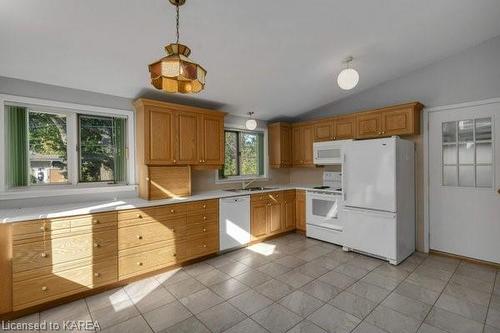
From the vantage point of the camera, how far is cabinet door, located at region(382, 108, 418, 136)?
11.3 feet

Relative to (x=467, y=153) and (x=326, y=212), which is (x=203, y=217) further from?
(x=467, y=153)

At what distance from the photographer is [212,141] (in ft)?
12.2

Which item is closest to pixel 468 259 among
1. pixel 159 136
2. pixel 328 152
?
pixel 328 152

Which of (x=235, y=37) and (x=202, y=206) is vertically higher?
(x=235, y=37)

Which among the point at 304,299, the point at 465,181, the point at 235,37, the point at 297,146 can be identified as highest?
Answer: the point at 235,37

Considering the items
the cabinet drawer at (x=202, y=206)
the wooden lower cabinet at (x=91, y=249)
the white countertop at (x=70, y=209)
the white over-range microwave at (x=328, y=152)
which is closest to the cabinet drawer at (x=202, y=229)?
the wooden lower cabinet at (x=91, y=249)

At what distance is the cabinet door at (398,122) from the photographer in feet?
11.3

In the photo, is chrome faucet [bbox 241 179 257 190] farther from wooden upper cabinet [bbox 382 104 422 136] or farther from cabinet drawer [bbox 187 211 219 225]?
wooden upper cabinet [bbox 382 104 422 136]

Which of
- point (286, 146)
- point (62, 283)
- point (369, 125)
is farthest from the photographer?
point (286, 146)

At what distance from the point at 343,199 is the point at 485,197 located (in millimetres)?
1708

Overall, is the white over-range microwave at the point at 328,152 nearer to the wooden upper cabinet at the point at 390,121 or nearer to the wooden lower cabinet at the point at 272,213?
the wooden upper cabinet at the point at 390,121

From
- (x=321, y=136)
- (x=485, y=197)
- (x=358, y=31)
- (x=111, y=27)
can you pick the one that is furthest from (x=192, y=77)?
(x=485, y=197)

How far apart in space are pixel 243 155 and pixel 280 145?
0.77 metres

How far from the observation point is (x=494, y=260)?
3055mm
